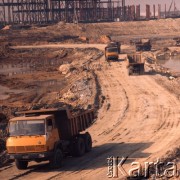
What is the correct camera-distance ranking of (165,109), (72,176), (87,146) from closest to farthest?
(72,176), (87,146), (165,109)

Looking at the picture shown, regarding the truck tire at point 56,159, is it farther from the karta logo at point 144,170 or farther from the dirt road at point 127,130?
the karta logo at point 144,170

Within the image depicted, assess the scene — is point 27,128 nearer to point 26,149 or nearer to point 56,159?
point 26,149

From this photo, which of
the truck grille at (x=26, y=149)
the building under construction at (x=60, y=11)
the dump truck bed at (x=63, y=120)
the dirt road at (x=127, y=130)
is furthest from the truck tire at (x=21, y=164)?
the building under construction at (x=60, y=11)

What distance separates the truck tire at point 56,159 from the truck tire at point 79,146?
4.14 feet

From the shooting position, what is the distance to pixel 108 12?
458ft

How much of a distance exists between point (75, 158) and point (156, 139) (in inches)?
161

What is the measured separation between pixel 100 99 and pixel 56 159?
15.0 metres

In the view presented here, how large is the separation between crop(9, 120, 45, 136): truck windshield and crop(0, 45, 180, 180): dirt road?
4.23 feet

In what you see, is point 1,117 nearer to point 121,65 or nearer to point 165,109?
point 165,109

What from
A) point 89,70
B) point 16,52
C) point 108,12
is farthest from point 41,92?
point 108,12

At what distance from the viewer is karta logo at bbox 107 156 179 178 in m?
14.3

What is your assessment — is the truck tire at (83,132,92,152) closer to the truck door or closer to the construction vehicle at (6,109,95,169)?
the construction vehicle at (6,109,95,169)

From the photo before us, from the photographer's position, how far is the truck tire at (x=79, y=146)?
1731 cm

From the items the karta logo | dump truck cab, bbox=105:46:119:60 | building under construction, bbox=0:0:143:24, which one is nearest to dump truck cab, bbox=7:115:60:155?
the karta logo
